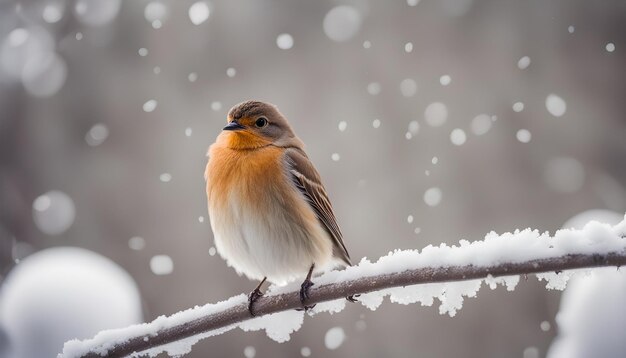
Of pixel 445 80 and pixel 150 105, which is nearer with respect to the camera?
pixel 150 105

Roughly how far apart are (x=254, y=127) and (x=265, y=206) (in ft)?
1.57

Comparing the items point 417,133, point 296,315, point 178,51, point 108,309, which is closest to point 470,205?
point 417,133

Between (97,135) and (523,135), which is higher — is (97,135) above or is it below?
above

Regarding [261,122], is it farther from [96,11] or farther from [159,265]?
[96,11]

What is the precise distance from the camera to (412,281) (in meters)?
1.90

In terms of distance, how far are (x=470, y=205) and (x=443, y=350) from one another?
169cm

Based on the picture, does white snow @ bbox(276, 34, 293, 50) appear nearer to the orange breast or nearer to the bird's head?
the bird's head

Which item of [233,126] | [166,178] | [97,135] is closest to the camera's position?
[233,126]

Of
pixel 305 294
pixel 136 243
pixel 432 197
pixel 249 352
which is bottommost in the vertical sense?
pixel 249 352

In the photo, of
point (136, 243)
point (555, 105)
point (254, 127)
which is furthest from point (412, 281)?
point (555, 105)

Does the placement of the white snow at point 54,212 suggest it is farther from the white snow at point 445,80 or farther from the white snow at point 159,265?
the white snow at point 445,80

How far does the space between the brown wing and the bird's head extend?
12cm

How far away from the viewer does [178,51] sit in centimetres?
860

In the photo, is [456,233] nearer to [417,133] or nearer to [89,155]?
[417,133]
